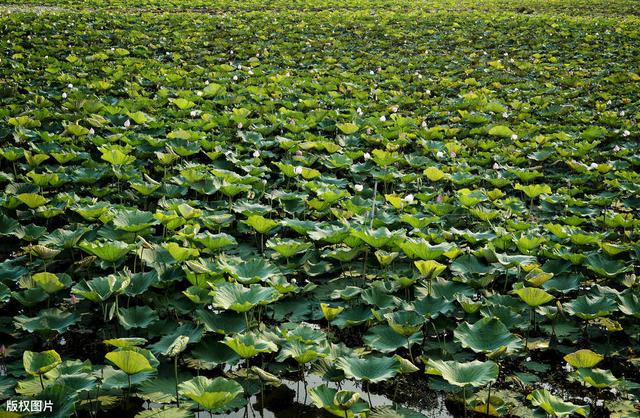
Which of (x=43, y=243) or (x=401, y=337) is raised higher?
(x=43, y=243)

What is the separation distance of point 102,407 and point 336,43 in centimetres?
924

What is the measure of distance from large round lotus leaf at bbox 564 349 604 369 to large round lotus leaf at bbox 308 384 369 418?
0.89 metres

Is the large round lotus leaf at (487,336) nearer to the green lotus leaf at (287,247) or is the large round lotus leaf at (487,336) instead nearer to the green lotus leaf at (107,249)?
the green lotus leaf at (287,247)

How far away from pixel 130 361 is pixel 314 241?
5.56 ft

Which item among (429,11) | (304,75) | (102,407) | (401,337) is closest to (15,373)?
(102,407)

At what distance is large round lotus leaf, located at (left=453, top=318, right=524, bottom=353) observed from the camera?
2537 millimetres

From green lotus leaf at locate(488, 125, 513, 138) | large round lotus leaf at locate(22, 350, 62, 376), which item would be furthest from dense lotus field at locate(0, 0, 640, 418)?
green lotus leaf at locate(488, 125, 513, 138)

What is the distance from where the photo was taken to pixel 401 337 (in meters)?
2.70

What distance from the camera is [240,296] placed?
8.92ft

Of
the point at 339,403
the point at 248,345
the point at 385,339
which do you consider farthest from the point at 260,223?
the point at 339,403

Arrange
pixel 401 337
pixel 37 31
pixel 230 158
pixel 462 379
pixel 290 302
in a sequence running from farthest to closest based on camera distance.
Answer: pixel 37 31 < pixel 230 158 < pixel 290 302 < pixel 401 337 < pixel 462 379

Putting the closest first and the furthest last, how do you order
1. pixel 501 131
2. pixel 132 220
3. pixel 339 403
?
pixel 339 403
pixel 132 220
pixel 501 131

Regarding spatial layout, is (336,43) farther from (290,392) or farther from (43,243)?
(290,392)

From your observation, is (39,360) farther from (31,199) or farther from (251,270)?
(31,199)
